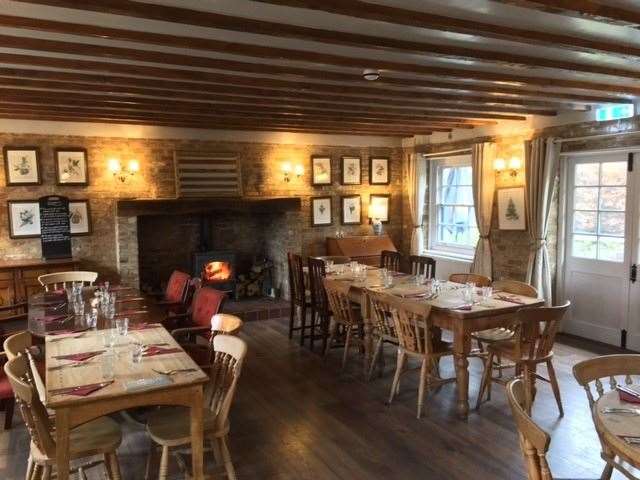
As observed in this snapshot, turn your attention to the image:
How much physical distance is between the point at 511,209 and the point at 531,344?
11.0 ft

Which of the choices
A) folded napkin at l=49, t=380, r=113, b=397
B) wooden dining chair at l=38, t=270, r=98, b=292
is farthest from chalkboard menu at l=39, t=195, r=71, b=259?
folded napkin at l=49, t=380, r=113, b=397

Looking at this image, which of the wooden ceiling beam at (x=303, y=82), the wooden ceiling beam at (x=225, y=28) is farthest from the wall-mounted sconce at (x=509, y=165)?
the wooden ceiling beam at (x=225, y=28)

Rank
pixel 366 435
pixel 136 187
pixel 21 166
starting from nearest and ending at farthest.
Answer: pixel 366 435 → pixel 21 166 → pixel 136 187

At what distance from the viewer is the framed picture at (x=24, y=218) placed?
650 centimetres

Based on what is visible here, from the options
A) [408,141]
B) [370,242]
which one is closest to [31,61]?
[370,242]

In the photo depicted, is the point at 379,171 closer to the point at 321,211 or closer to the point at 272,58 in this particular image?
the point at 321,211

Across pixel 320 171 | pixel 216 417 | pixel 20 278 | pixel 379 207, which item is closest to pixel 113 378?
pixel 216 417

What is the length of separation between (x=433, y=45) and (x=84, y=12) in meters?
2.24

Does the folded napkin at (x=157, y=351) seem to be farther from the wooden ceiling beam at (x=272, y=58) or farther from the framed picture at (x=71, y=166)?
the framed picture at (x=71, y=166)

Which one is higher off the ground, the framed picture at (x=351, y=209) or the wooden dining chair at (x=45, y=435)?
the framed picture at (x=351, y=209)

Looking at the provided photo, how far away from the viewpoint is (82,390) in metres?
2.53

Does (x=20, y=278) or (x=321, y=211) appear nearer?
(x=20, y=278)

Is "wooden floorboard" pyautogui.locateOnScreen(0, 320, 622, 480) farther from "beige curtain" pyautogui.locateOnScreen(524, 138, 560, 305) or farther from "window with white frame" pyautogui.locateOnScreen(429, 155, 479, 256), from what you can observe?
"window with white frame" pyautogui.locateOnScreen(429, 155, 479, 256)

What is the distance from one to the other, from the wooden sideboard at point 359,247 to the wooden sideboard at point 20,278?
395 cm
